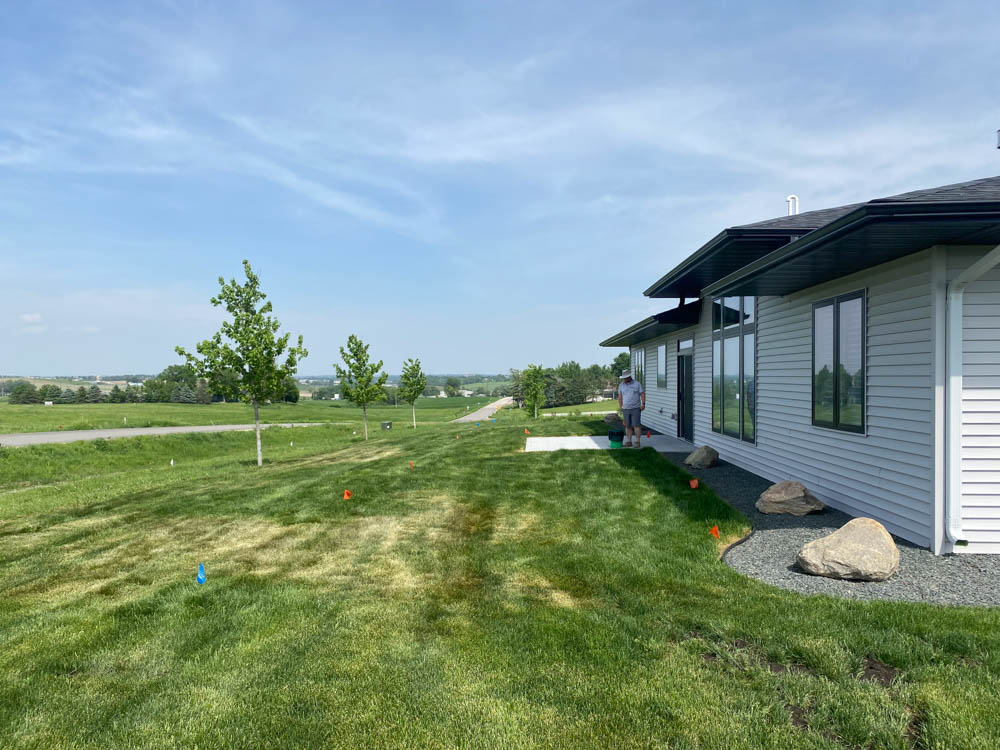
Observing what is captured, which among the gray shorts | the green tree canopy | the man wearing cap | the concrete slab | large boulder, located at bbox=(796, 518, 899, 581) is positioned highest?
the man wearing cap

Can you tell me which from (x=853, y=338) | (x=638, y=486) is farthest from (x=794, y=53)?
(x=638, y=486)

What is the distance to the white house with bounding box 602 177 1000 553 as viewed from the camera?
5.61m

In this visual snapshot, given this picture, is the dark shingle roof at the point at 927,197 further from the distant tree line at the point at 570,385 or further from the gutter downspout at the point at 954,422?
the distant tree line at the point at 570,385

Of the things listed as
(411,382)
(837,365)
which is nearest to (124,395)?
(411,382)

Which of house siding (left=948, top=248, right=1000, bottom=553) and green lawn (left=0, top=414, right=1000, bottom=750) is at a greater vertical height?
house siding (left=948, top=248, right=1000, bottom=553)

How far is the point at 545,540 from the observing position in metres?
7.16

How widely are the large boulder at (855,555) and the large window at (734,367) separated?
5.28 metres

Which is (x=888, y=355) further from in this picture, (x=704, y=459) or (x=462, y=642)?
(x=462, y=642)

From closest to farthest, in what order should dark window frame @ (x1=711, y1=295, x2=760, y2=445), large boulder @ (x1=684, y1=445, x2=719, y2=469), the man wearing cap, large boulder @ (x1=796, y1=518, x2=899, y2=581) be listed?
large boulder @ (x1=796, y1=518, x2=899, y2=581), dark window frame @ (x1=711, y1=295, x2=760, y2=445), large boulder @ (x1=684, y1=445, x2=719, y2=469), the man wearing cap

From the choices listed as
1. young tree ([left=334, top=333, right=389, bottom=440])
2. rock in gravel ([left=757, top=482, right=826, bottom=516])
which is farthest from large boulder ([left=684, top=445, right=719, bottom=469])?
young tree ([left=334, top=333, right=389, bottom=440])

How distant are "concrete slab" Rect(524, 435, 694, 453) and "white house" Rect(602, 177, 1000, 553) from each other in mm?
3923

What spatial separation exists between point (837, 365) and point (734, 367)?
3.87 metres

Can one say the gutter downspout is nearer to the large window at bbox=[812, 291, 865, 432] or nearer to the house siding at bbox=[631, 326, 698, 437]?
the large window at bbox=[812, 291, 865, 432]

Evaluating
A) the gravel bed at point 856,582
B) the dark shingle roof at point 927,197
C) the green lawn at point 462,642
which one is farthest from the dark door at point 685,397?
the gravel bed at point 856,582
